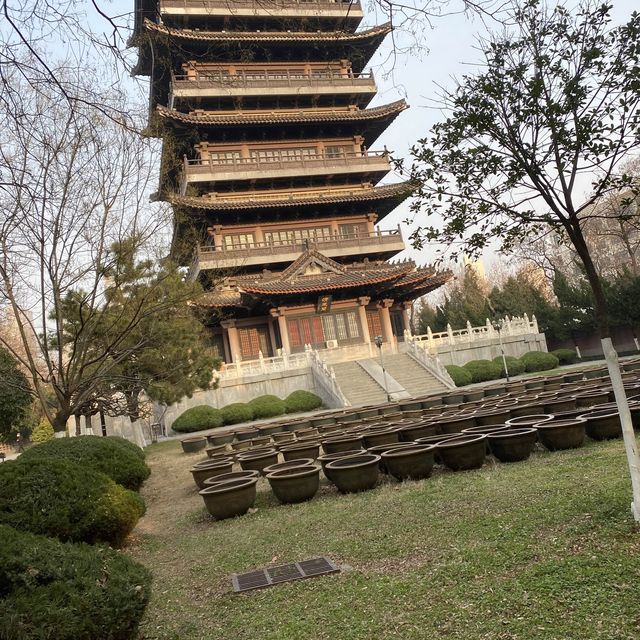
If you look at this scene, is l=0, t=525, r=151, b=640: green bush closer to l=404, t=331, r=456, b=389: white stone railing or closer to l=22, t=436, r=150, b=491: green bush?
l=22, t=436, r=150, b=491: green bush

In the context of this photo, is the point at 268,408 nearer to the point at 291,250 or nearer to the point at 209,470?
the point at 291,250

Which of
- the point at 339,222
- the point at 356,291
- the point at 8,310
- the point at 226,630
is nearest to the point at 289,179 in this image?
the point at 339,222

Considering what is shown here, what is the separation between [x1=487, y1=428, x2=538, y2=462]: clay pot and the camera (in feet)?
29.3

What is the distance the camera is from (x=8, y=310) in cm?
1155

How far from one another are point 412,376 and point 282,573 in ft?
70.3

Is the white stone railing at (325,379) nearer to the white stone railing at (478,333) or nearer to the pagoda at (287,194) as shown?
the pagoda at (287,194)

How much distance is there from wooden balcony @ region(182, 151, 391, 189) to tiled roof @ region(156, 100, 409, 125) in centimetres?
198

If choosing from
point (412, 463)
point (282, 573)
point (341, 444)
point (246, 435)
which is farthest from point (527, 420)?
point (246, 435)

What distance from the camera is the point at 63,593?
3957 mm

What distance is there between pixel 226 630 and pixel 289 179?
30.3 metres

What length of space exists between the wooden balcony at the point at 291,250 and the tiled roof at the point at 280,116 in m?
6.58

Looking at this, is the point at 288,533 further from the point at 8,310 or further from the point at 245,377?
the point at 245,377

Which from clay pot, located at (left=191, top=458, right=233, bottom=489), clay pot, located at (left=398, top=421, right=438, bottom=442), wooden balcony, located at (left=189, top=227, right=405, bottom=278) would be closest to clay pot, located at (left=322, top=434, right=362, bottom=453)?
clay pot, located at (left=398, top=421, right=438, bottom=442)

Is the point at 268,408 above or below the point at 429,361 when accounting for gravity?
below
